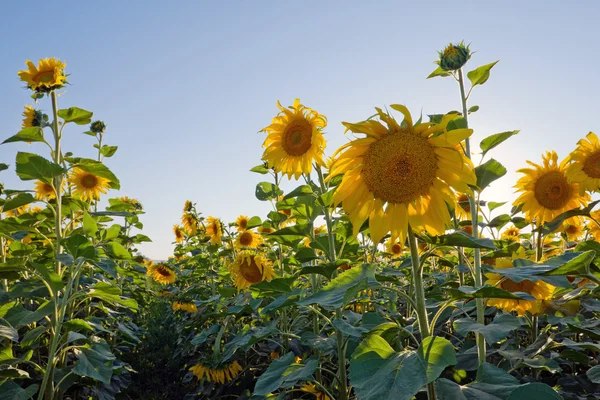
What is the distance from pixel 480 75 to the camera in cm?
209

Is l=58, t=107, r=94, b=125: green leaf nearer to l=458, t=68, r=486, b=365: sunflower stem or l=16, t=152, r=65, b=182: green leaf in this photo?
l=16, t=152, r=65, b=182: green leaf

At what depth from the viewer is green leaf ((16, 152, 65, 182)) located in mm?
2717

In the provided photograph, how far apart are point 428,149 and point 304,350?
7.59 ft

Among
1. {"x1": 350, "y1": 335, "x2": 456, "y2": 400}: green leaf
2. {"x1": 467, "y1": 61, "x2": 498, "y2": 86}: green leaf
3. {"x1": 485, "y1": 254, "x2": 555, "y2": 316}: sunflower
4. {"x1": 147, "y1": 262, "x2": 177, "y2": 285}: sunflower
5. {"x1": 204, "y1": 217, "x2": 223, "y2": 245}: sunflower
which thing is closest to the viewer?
{"x1": 350, "y1": 335, "x2": 456, "y2": 400}: green leaf

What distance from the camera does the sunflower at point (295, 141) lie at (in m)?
2.68

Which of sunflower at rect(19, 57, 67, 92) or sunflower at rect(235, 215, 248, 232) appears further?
sunflower at rect(235, 215, 248, 232)

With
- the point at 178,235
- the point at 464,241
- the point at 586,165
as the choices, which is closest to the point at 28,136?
the point at 464,241

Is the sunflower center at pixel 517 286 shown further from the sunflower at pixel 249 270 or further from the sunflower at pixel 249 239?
the sunflower at pixel 249 239

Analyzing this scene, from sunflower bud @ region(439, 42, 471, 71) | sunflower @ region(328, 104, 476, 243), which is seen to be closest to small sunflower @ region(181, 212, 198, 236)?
sunflower bud @ region(439, 42, 471, 71)

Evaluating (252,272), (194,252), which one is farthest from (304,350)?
(194,252)

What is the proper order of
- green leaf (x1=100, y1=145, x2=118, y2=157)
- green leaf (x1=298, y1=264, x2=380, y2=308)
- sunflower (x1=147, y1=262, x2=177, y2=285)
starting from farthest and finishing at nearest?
sunflower (x1=147, y1=262, x2=177, y2=285) < green leaf (x1=100, y1=145, x2=118, y2=157) < green leaf (x1=298, y1=264, x2=380, y2=308)

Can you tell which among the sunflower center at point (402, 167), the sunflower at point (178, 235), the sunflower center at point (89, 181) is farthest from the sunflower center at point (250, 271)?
the sunflower at point (178, 235)

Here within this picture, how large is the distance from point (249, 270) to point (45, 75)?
217cm

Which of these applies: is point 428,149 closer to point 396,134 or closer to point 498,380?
point 396,134
